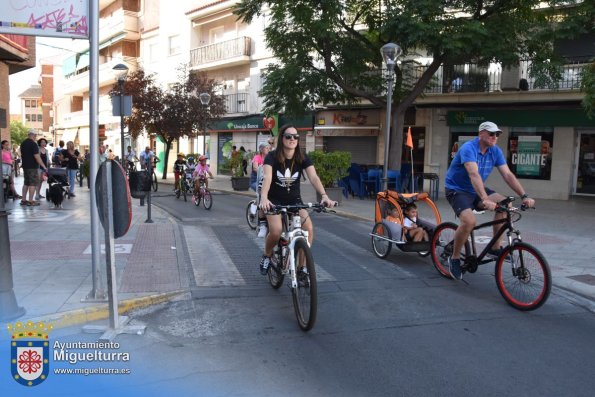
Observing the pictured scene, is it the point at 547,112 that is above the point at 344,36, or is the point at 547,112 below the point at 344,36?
below

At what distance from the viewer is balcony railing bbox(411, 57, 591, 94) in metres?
17.4

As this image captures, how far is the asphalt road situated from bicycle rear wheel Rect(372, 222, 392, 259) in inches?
24.0

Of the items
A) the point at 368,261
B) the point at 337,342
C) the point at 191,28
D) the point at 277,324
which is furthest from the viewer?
the point at 191,28

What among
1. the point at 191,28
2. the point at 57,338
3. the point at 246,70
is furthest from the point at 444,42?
the point at 191,28

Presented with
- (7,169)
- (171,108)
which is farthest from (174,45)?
(7,169)

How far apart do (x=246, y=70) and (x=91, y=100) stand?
25727 millimetres

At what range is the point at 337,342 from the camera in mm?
4477

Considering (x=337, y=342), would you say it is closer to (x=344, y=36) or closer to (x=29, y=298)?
(x=29, y=298)

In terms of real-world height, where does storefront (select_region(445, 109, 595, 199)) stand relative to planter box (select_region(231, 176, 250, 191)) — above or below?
above

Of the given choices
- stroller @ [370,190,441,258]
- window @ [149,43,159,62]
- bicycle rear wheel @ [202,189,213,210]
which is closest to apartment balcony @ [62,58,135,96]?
window @ [149,43,159,62]

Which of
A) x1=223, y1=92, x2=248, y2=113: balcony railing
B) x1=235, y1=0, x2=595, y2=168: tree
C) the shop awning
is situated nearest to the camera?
x1=235, y1=0, x2=595, y2=168: tree

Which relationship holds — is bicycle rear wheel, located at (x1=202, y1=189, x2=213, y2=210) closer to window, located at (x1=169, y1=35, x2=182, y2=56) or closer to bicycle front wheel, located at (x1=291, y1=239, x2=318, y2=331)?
bicycle front wheel, located at (x1=291, y1=239, x2=318, y2=331)

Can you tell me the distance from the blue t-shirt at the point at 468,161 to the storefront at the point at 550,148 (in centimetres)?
1360

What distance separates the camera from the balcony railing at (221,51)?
94.6ft
